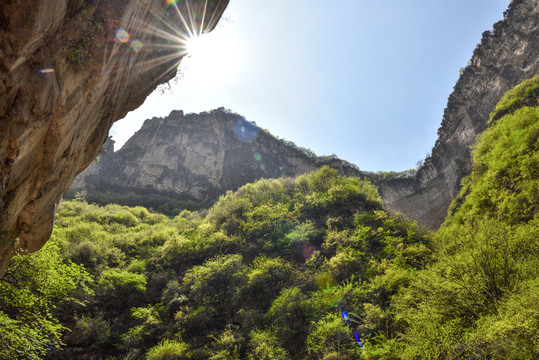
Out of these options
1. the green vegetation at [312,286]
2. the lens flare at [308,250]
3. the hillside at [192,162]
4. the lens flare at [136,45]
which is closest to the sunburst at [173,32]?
the lens flare at [136,45]

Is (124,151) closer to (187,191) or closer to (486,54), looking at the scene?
(187,191)

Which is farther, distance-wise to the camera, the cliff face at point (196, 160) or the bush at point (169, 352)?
the cliff face at point (196, 160)

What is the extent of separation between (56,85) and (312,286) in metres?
21.2

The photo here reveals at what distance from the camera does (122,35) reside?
7293mm

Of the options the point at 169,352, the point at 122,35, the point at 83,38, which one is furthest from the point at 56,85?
the point at 169,352

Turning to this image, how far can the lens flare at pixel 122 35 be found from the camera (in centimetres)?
699

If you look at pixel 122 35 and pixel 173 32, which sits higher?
pixel 173 32

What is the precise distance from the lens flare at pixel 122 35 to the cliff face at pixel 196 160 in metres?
65.7

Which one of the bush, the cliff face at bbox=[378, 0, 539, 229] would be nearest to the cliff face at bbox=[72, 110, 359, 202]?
the cliff face at bbox=[378, 0, 539, 229]

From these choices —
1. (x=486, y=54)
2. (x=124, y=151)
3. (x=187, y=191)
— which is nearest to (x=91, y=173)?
(x=124, y=151)

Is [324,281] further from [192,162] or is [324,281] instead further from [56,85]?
[192,162]

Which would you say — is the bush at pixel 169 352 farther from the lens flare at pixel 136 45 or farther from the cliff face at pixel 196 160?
the cliff face at pixel 196 160

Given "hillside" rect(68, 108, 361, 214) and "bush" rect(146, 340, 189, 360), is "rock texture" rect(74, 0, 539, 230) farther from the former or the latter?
"bush" rect(146, 340, 189, 360)

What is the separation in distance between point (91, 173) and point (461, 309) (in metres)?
90.7
